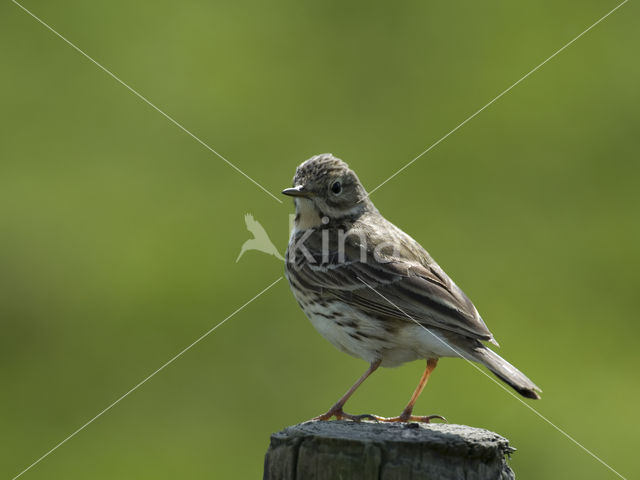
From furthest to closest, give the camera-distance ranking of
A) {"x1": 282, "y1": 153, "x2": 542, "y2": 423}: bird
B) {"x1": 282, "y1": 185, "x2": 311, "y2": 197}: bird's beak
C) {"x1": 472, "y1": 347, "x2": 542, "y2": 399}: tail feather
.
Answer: {"x1": 282, "y1": 185, "x2": 311, "y2": 197}: bird's beak → {"x1": 282, "y1": 153, "x2": 542, "y2": 423}: bird → {"x1": 472, "y1": 347, "x2": 542, "y2": 399}: tail feather

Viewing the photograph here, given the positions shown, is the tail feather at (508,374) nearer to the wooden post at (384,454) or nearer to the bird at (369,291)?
the bird at (369,291)

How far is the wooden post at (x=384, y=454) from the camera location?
4473mm

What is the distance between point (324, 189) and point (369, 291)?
48.0 inches

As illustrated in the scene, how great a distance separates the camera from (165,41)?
1825 centimetres

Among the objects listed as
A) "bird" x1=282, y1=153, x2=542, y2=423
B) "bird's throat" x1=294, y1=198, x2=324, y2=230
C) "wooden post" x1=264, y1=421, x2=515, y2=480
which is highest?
"bird's throat" x1=294, y1=198, x2=324, y2=230

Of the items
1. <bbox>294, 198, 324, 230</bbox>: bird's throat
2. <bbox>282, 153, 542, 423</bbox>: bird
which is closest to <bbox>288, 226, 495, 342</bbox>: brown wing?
<bbox>282, 153, 542, 423</bbox>: bird

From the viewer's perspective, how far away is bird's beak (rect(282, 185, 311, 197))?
7125mm

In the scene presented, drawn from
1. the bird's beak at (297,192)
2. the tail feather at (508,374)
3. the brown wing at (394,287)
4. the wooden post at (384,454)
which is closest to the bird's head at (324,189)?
the bird's beak at (297,192)

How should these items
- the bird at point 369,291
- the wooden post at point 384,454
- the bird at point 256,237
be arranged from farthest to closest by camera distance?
the bird at point 256,237 → the bird at point 369,291 → the wooden post at point 384,454

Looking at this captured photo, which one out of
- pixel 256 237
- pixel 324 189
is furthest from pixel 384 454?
pixel 256 237

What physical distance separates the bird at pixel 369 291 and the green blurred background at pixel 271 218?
4.51 metres

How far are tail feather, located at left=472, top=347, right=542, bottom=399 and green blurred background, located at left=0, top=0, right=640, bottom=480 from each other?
223 inches

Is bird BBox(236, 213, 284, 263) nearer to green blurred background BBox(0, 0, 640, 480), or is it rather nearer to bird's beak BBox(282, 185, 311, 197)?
green blurred background BBox(0, 0, 640, 480)

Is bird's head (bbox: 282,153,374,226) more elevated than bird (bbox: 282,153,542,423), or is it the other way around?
bird's head (bbox: 282,153,374,226)
